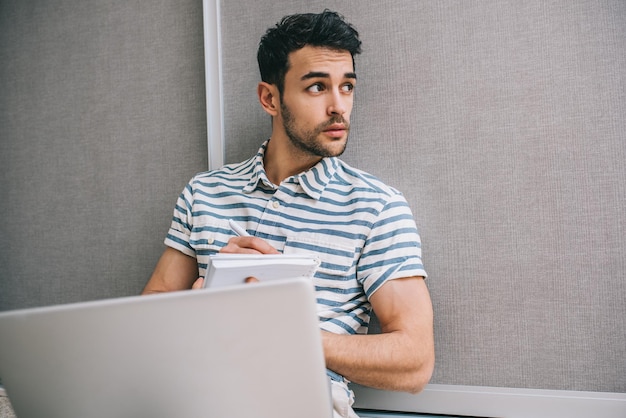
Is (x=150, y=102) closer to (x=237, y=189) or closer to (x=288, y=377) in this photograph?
(x=237, y=189)

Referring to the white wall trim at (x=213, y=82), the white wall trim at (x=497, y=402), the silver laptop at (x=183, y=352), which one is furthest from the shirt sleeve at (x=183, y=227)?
the silver laptop at (x=183, y=352)

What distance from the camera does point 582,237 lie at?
1.22 m

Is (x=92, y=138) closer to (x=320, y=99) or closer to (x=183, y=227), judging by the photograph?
(x=183, y=227)

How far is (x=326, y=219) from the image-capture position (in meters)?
1.24

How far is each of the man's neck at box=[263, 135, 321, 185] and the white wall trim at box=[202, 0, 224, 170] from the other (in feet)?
0.68

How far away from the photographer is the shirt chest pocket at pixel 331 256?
120 centimetres

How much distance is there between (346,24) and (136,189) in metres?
0.85

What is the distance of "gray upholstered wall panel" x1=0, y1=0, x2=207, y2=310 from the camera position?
5.29 feet

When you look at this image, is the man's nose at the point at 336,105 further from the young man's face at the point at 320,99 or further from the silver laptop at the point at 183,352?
the silver laptop at the point at 183,352

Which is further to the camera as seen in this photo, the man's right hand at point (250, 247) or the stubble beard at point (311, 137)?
the stubble beard at point (311, 137)

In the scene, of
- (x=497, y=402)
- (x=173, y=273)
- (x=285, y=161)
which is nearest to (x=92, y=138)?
(x=173, y=273)

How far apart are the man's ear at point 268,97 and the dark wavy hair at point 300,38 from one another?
2 centimetres

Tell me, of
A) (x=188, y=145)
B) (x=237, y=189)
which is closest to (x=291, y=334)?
(x=237, y=189)

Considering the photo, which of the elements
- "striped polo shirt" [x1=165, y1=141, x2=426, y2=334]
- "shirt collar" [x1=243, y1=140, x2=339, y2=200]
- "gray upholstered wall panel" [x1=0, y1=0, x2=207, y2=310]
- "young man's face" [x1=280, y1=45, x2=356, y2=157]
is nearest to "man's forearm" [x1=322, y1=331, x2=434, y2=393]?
"striped polo shirt" [x1=165, y1=141, x2=426, y2=334]
